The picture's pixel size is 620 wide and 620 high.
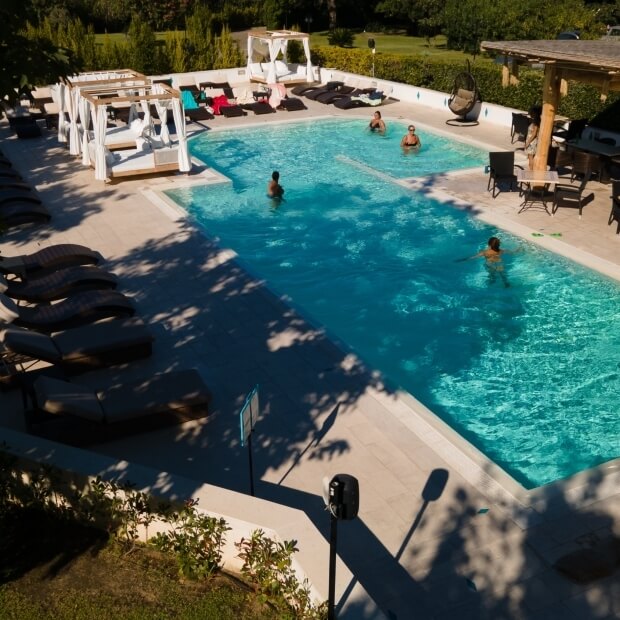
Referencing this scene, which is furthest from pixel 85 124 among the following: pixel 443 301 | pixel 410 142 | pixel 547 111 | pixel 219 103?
pixel 547 111

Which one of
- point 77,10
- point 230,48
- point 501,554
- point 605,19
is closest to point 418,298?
point 501,554

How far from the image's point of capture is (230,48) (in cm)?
3353

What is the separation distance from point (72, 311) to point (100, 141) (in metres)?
9.28

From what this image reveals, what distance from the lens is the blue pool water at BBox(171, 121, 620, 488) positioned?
9609 mm

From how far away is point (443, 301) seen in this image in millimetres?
13125

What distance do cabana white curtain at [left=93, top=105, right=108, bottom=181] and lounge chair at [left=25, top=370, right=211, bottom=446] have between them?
36.7 feet

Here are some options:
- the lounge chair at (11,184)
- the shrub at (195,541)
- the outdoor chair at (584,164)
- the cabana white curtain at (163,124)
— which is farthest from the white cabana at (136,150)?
the shrub at (195,541)

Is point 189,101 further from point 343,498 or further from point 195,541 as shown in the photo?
point 343,498

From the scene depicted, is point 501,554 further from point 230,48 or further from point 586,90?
point 230,48

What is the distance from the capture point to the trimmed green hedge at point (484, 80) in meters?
22.2

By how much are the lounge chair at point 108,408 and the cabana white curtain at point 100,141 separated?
11.2m

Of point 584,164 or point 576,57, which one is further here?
point 584,164

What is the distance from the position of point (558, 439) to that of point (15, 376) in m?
7.09

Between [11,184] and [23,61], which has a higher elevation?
[23,61]
